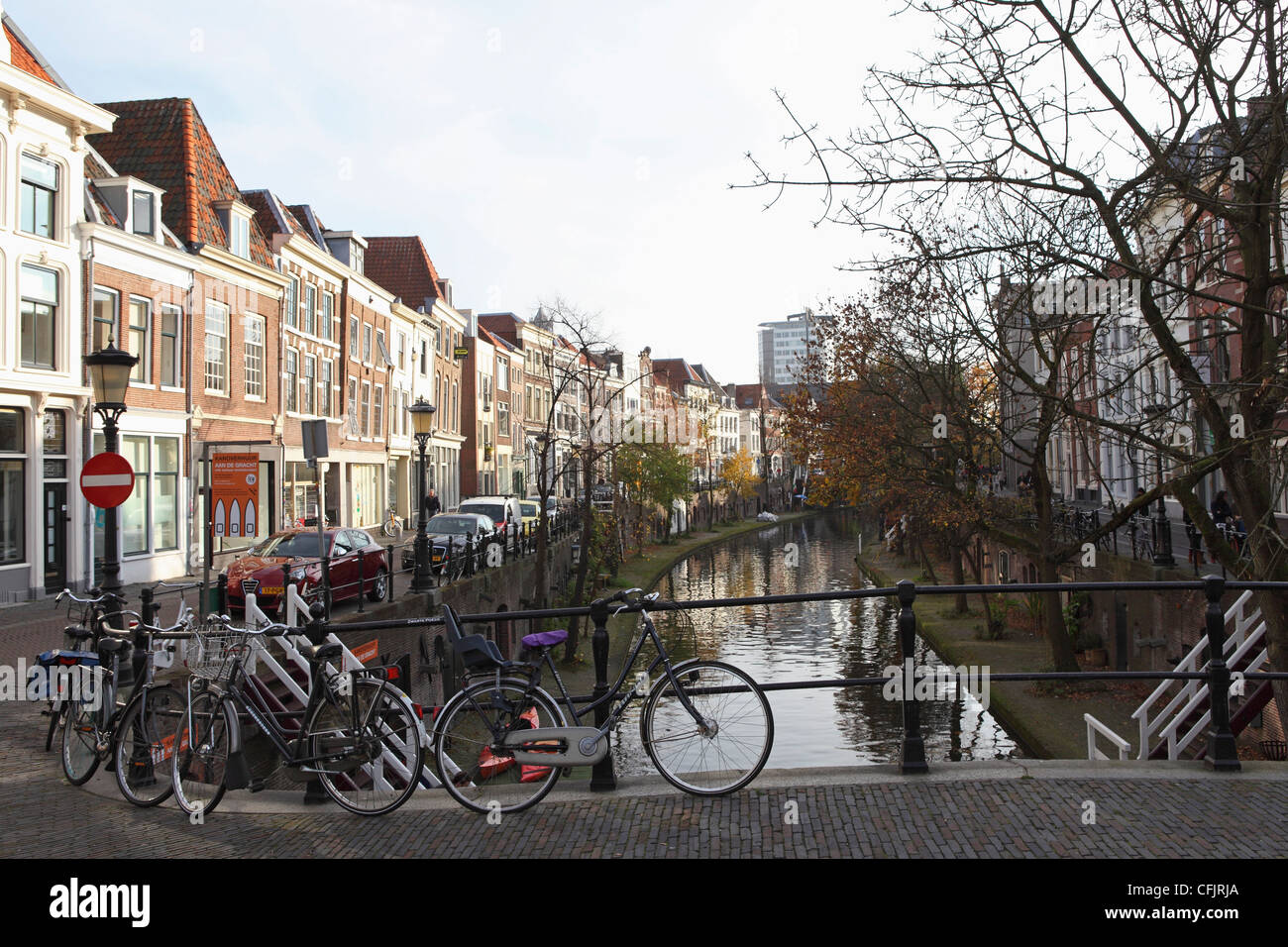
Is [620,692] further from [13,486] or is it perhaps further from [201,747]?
[13,486]

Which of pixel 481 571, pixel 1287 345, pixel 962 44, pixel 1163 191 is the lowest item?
pixel 481 571

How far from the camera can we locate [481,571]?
2653 centimetres

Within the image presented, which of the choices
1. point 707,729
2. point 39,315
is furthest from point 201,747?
point 39,315

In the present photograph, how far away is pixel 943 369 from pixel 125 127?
23.1m

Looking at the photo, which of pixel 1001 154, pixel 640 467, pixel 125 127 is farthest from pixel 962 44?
pixel 640 467

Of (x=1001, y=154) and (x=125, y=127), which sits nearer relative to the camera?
(x=1001, y=154)

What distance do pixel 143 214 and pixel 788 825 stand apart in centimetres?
2459

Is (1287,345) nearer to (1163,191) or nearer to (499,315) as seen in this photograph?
(1163,191)

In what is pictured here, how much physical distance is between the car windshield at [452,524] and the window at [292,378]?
8461 millimetres

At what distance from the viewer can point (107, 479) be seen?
10.0 metres

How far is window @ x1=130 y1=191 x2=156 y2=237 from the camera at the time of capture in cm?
2478

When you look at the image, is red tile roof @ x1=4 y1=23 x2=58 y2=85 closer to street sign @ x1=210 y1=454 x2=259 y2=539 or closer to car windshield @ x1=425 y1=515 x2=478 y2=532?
street sign @ x1=210 y1=454 x2=259 y2=539

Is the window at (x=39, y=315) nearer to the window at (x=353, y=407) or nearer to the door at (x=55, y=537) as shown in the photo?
the door at (x=55, y=537)

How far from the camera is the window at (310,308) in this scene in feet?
120
